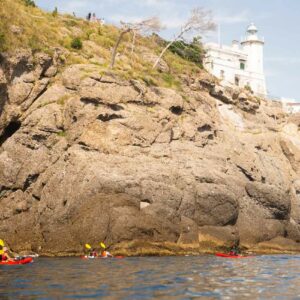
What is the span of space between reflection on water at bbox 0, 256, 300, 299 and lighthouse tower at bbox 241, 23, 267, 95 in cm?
4993

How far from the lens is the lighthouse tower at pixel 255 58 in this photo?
82125mm

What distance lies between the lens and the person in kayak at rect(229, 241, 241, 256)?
41938 millimetres

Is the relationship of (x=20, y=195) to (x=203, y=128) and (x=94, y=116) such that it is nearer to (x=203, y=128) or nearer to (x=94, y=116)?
(x=94, y=116)

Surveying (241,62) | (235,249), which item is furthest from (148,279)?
(241,62)

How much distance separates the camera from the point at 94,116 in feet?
153

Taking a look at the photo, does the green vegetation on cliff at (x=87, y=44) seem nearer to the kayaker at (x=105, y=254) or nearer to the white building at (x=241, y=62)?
the white building at (x=241, y=62)

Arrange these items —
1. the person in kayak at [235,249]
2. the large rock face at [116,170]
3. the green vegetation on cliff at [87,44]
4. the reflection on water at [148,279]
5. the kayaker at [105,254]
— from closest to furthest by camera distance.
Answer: the reflection on water at [148,279] < the kayaker at [105,254] < the large rock face at [116,170] < the person in kayak at [235,249] < the green vegetation on cliff at [87,44]

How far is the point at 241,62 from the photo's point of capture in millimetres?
82938

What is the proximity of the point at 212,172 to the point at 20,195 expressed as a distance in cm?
1709

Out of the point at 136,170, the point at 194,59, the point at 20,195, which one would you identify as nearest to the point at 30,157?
the point at 20,195

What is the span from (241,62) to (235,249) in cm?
4533

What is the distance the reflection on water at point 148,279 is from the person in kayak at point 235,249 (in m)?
5.57

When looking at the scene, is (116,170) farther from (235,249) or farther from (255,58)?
A: (255,58)

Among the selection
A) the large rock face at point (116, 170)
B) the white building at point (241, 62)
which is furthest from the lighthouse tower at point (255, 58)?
the large rock face at point (116, 170)
